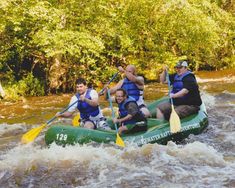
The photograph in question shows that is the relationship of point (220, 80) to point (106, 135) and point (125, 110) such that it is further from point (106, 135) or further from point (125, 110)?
point (106, 135)

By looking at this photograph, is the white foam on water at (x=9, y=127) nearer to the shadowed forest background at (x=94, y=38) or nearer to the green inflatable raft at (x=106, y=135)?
the green inflatable raft at (x=106, y=135)

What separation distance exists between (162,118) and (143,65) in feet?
29.8

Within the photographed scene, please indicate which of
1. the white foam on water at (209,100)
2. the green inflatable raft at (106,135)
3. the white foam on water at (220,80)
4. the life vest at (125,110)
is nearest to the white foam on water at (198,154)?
the green inflatable raft at (106,135)

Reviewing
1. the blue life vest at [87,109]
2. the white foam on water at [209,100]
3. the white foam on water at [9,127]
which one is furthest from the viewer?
the white foam on water at [209,100]

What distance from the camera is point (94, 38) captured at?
44.5 ft

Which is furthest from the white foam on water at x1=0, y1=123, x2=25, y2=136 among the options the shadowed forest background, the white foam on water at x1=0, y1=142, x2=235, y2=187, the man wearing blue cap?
the shadowed forest background

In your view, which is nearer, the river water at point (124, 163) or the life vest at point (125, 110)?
the river water at point (124, 163)

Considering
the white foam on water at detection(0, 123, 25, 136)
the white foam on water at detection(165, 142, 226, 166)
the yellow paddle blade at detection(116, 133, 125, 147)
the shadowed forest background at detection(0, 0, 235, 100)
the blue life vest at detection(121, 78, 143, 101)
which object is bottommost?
the white foam on water at detection(165, 142, 226, 166)

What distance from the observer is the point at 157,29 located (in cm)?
1688

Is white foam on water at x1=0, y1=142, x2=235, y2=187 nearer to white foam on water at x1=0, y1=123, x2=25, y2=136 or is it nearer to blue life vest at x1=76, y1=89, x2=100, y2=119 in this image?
blue life vest at x1=76, y1=89, x2=100, y2=119

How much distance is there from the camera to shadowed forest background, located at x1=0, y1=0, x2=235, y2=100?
1287 cm

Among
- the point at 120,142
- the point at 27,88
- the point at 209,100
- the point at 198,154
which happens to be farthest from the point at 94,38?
the point at 198,154

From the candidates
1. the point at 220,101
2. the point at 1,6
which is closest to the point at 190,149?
the point at 220,101

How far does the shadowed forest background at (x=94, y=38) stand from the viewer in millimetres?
12867
